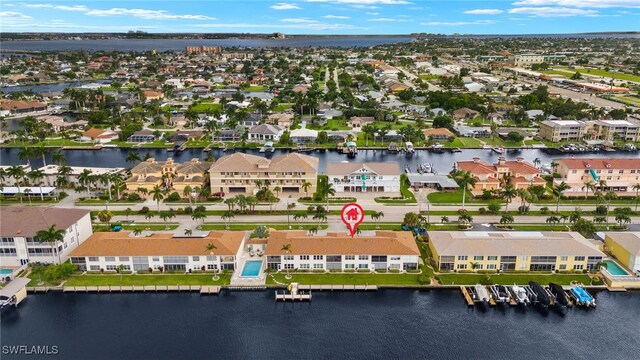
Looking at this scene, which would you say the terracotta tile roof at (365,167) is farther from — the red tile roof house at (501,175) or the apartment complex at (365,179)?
the red tile roof house at (501,175)

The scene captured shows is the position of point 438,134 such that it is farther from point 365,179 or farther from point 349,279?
point 349,279

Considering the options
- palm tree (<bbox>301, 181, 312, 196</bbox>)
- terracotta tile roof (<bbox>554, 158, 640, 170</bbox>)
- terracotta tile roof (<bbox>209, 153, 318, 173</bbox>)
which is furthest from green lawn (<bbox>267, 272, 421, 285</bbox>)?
terracotta tile roof (<bbox>554, 158, 640, 170</bbox>)

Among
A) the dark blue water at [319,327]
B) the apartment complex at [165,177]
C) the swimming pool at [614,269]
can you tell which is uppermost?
the apartment complex at [165,177]

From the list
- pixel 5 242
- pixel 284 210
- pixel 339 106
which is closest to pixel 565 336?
pixel 284 210

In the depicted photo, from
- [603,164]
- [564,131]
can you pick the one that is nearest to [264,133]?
[603,164]

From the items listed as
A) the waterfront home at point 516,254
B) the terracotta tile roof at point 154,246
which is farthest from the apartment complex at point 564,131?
the terracotta tile roof at point 154,246

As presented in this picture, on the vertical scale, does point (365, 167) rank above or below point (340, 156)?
above
